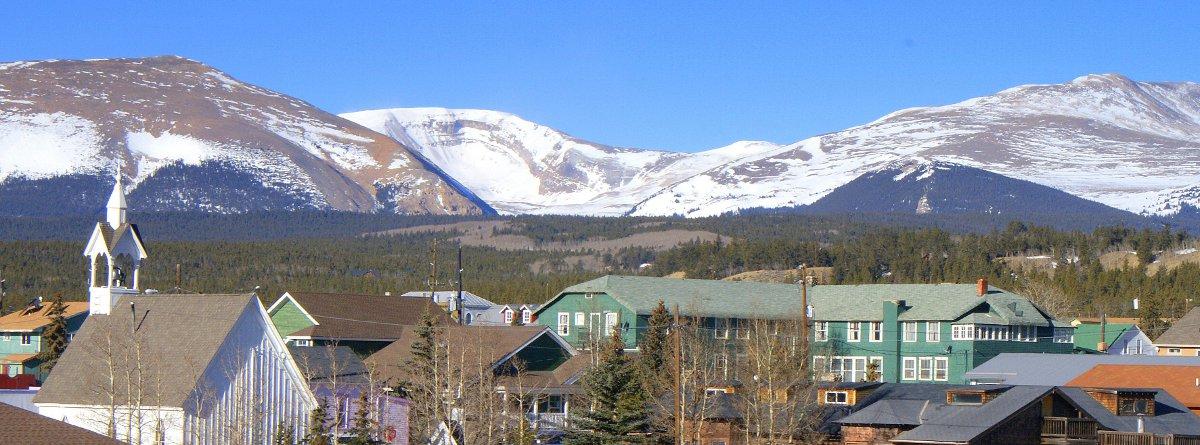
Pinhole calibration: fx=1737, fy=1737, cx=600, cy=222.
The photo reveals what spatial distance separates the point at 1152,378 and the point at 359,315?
3833cm

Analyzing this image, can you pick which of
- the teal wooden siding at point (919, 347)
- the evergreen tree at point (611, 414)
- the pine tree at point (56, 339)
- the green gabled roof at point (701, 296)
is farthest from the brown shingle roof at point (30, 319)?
the evergreen tree at point (611, 414)

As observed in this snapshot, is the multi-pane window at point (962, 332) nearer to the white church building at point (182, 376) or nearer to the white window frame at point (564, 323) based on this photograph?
the white window frame at point (564, 323)

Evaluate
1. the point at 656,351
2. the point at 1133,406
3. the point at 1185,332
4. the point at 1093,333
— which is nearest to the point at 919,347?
the point at 1185,332

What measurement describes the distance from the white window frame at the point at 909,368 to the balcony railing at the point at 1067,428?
4383cm

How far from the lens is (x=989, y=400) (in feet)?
207

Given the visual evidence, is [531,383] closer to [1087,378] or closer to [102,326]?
[102,326]

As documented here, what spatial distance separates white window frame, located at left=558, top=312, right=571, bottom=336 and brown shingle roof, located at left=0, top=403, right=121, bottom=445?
74.7m

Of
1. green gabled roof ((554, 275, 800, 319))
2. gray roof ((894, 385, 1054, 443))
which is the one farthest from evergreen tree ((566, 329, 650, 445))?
green gabled roof ((554, 275, 800, 319))

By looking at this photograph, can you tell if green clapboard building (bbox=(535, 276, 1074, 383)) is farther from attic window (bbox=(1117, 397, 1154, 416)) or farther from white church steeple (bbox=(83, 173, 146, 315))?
white church steeple (bbox=(83, 173, 146, 315))

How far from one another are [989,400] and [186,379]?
2857 centimetres

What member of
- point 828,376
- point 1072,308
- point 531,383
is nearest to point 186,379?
point 531,383

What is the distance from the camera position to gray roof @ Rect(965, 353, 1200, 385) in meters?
79.5

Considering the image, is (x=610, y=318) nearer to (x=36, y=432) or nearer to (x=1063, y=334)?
(x=1063, y=334)

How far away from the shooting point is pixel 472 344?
70.2 meters
